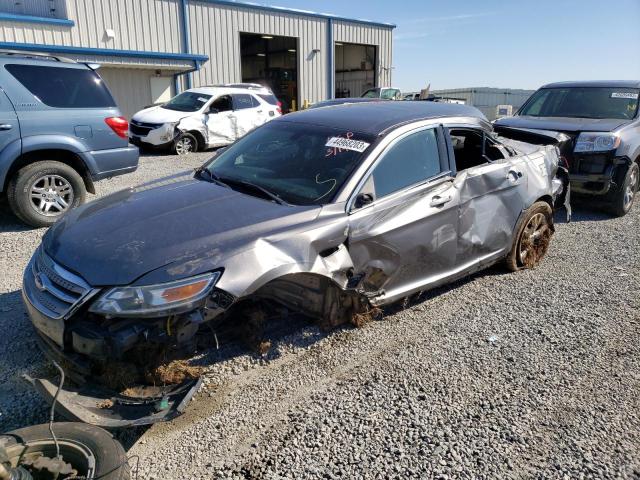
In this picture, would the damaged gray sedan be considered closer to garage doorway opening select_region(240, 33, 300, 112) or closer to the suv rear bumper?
the suv rear bumper

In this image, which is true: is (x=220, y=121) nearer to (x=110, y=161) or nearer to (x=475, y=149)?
(x=110, y=161)

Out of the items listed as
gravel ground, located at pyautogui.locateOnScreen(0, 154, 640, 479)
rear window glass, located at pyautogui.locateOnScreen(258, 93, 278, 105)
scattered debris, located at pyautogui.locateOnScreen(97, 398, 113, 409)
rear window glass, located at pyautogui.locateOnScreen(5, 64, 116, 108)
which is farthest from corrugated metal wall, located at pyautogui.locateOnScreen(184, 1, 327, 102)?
scattered debris, located at pyautogui.locateOnScreen(97, 398, 113, 409)

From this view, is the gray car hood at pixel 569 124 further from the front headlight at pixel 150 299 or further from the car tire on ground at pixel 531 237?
the front headlight at pixel 150 299

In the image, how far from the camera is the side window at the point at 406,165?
12.2ft

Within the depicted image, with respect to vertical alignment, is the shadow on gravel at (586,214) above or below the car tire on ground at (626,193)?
below

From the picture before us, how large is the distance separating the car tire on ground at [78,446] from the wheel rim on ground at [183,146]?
448 inches

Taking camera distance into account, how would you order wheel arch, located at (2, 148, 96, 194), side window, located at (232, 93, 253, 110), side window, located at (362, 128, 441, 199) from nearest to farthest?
side window, located at (362, 128, 441, 199), wheel arch, located at (2, 148, 96, 194), side window, located at (232, 93, 253, 110)

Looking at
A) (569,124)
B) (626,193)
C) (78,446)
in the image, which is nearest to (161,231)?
(78,446)

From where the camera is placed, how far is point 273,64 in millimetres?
32625

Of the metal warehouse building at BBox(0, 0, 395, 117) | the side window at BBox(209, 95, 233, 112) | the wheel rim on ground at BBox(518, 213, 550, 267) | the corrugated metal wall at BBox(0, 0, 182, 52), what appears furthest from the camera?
the metal warehouse building at BBox(0, 0, 395, 117)

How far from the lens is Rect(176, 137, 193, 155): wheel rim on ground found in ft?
42.6

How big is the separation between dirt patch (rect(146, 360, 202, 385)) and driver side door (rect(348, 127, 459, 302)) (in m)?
1.22

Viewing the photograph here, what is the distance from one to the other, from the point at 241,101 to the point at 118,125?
26.2ft

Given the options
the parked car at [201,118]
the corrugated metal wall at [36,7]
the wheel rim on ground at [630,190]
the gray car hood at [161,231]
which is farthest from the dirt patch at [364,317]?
the corrugated metal wall at [36,7]
